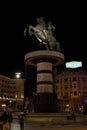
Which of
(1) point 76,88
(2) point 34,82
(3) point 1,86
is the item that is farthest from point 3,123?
(3) point 1,86

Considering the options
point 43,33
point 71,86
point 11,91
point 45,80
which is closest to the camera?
point 45,80

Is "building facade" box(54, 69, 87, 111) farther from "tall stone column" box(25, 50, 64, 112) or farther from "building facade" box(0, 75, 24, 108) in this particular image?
"tall stone column" box(25, 50, 64, 112)

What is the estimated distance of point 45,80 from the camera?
3416cm

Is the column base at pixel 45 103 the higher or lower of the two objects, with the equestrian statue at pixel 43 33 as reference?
lower

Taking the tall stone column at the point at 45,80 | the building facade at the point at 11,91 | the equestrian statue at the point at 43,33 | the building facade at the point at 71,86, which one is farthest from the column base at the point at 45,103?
the building facade at the point at 11,91

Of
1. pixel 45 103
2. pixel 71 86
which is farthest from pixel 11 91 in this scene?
pixel 45 103

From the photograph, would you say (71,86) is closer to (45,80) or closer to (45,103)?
(45,80)

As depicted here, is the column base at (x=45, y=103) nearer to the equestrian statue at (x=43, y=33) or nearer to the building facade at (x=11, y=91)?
the equestrian statue at (x=43, y=33)

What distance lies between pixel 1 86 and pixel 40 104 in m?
94.2

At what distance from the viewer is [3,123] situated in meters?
16.9

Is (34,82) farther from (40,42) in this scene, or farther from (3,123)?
(3,123)

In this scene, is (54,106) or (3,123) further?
(54,106)

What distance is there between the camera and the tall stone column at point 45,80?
33344mm

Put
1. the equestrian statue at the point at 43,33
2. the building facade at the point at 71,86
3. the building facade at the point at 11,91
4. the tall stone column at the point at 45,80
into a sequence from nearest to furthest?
the tall stone column at the point at 45,80
the equestrian statue at the point at 43,33
the building facade at the point at 71,86
the building facade at the point at 11,91
